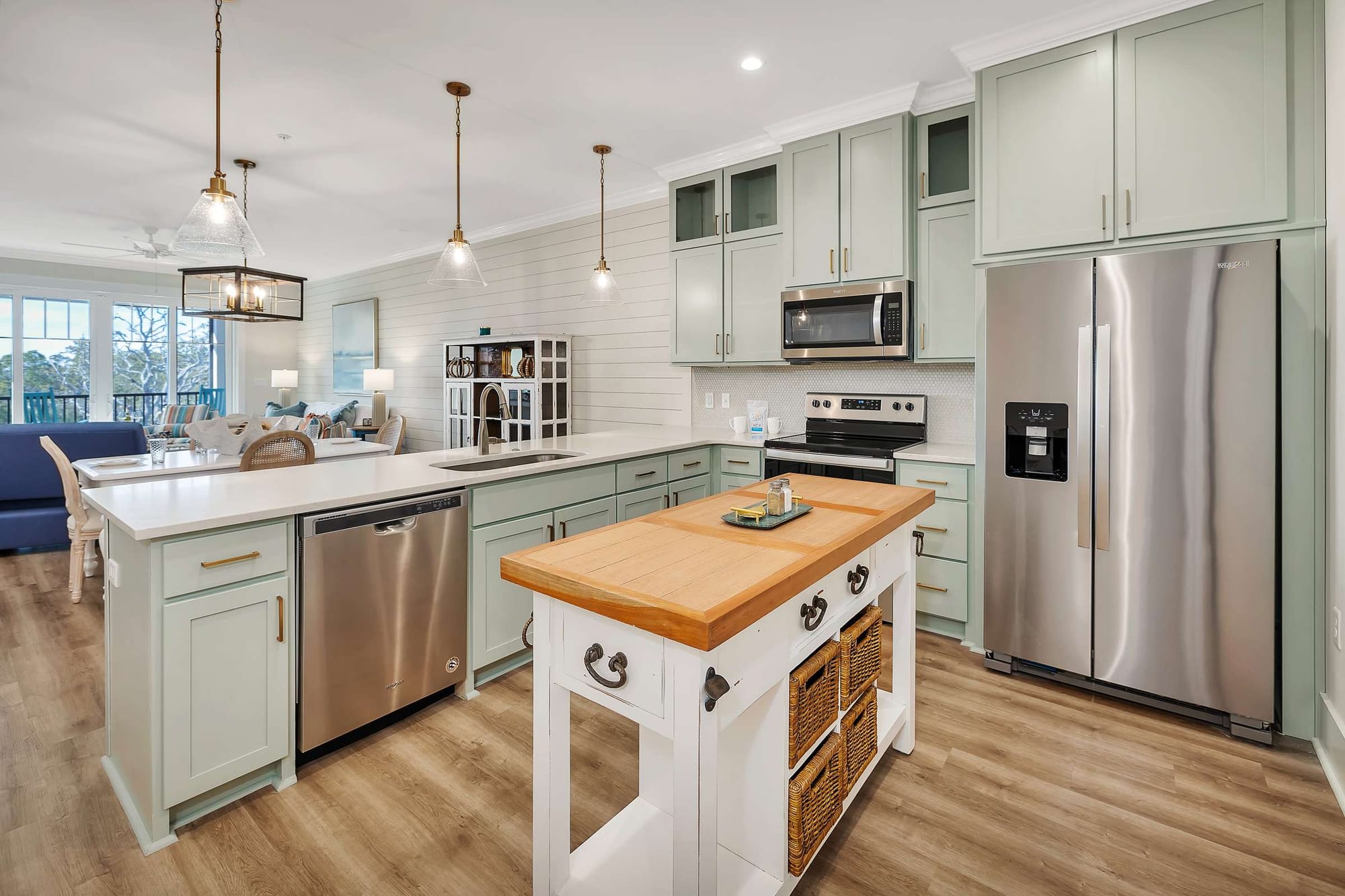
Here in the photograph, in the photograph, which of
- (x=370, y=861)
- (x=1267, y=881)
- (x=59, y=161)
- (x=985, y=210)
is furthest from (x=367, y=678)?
(x=59, y=161)

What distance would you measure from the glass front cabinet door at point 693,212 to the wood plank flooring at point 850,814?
311cm

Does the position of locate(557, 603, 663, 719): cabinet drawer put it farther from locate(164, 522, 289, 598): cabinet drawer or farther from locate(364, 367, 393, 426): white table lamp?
locate(364, 367, 393, 426): white table lamp

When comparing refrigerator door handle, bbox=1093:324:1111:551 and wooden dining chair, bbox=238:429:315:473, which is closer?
refrigerator door handle, bbox=1093:324:1111:551

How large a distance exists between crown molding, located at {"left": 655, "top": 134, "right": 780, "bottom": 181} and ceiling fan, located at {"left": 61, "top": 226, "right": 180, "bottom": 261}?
509cm

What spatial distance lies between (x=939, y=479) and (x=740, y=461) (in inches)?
45.2

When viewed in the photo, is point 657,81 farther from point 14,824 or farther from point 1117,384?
point 14,824

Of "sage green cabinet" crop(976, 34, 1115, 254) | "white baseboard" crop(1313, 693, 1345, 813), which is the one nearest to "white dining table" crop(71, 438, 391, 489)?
"sage green cabinet" crop(976, 34, 1115, 254)

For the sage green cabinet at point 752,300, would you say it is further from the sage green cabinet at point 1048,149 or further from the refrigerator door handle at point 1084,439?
Result: the refrigerator door handle at point 1084,439

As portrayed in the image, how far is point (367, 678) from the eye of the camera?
216 cm

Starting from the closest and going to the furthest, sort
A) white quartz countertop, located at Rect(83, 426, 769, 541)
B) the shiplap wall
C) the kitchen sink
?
white quartz countertop, located at Rect(83, 426, 769, 541) → the kitchen sink → the shiplap wall

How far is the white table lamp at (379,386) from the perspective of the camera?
7.11 meters

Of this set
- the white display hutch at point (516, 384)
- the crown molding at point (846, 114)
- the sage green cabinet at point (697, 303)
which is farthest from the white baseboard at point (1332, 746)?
the white display hutch at point (516, 384)

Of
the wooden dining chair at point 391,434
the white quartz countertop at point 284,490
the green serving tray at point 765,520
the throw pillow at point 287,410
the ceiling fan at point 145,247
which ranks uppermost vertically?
the ceiling fan at point 145,247

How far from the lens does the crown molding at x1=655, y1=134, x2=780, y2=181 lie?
12.7 ft
